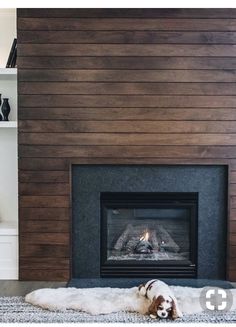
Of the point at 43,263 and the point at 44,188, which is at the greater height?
the point at 44,188

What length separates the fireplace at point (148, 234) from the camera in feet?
12.3

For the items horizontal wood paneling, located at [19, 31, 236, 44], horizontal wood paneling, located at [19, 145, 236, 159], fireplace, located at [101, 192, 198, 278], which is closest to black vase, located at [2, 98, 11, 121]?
horizontal wood paneling, located at [19, 145, 236, 159]

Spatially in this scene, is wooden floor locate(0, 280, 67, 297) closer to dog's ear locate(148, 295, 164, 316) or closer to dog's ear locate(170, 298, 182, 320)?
dog's ear locate(148, 295, 164, 316)

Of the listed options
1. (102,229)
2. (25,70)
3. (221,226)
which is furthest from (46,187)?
(221,226)

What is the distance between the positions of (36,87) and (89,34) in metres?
0.61

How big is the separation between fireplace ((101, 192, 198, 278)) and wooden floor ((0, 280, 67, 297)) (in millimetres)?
480

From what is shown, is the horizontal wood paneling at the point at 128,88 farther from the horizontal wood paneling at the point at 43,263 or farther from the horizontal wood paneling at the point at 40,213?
the horizontal wood paneling at the point at 43,263

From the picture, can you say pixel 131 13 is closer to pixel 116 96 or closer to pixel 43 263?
pixel 116 96

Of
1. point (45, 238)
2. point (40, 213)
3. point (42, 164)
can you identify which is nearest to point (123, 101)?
point (42, 164)

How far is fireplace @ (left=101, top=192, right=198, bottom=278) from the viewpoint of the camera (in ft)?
12.3

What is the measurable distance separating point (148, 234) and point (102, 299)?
914 millimetres

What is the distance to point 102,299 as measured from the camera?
3.12 meters

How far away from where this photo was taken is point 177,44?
3.61 metres

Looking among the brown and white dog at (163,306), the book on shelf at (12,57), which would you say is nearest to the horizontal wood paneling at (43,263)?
the brown and white dog at (163,306)
